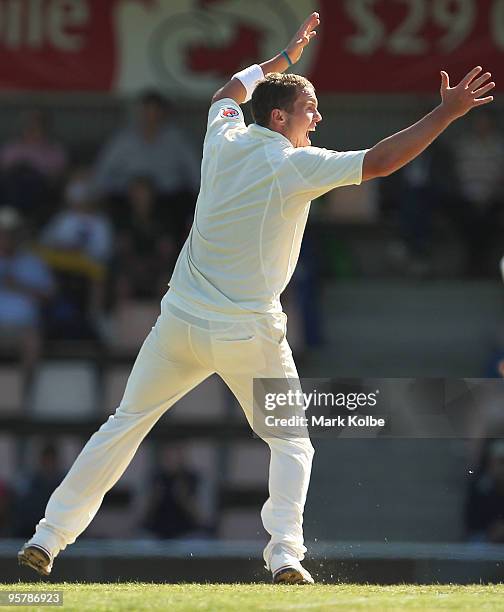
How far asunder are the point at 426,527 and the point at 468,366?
192cm

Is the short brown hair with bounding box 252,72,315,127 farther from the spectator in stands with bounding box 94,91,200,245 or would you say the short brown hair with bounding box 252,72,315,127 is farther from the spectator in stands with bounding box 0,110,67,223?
the spectator in stands with bounding box 0,110,67,223

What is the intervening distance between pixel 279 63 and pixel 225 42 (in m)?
5.71

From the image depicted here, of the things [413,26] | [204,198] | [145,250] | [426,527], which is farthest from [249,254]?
[413,26]

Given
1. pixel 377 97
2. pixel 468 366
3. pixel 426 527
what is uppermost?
pixel 377 97

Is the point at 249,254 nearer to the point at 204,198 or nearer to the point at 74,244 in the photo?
the point at 204,198

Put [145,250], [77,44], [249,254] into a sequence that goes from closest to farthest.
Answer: [249,254]
[145,250]
[77,44]

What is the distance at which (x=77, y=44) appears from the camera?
1242 centimetres

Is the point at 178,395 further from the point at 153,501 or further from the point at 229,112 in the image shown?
the point at 153,501

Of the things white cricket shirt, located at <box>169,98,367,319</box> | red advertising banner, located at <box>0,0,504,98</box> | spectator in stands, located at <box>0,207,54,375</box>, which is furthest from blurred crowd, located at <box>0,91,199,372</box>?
white cricket shirt, located at <box>169,98,367,319</box>

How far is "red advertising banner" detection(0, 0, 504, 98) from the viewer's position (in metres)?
12.3

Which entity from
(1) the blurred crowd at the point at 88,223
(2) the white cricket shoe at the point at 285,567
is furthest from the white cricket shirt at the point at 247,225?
(1) the blurred crowd at the point at 88,223

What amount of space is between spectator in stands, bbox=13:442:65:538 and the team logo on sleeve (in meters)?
4.18

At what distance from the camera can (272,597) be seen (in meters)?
5.70

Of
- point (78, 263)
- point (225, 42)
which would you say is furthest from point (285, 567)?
point (225, 42)
